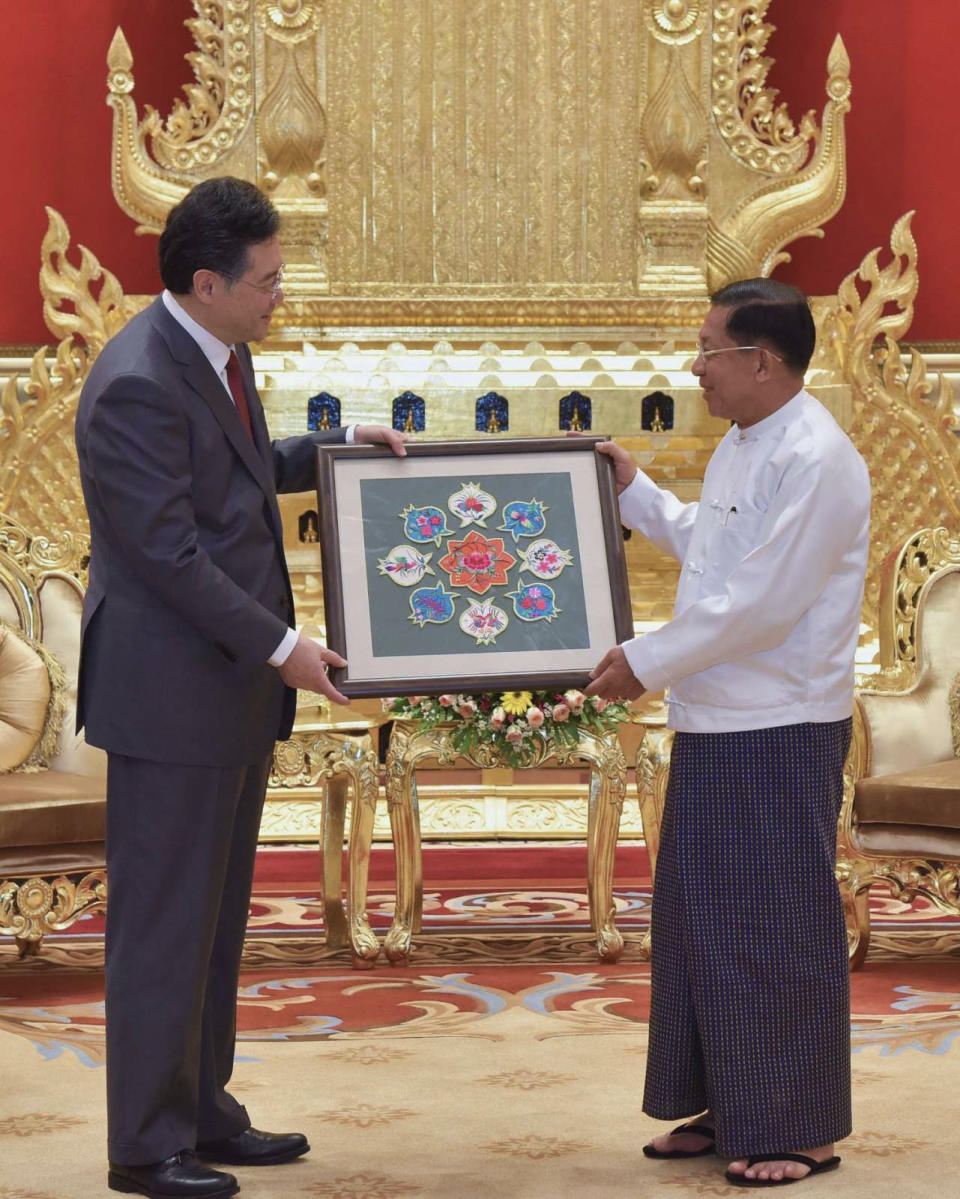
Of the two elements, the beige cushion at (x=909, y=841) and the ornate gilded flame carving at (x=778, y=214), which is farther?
the ornate gilded flame carving at (x=778, y=214)

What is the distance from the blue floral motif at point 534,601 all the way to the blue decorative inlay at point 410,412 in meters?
3.08

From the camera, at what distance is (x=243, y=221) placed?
9.11ft

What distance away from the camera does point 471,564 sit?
329cm

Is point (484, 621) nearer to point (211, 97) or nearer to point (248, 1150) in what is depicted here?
point (248, 1150)

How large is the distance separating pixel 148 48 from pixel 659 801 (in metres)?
3.77

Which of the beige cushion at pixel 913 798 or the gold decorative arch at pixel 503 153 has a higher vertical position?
the gold decorative arch at pixel 503 153

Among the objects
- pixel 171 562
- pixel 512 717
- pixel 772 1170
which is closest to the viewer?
pixel 171 562

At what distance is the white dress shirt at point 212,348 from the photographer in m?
2.83

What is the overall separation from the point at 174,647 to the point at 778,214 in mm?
4316

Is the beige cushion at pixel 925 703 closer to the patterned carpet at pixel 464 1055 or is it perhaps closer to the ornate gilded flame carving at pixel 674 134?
the patterned carpet at pixel 464 1055

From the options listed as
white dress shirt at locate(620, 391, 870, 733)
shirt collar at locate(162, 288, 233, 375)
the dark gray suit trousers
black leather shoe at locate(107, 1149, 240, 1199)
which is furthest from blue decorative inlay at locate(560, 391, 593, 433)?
black leather shoe at locate(107, 1149, 240, 1199)

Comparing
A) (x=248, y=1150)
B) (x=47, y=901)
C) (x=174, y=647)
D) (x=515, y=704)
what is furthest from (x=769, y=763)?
(x=47, y=901)

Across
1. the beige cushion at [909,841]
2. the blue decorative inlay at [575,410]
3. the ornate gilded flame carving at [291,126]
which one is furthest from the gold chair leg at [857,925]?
the ornate gilded flame carving at [291,126]

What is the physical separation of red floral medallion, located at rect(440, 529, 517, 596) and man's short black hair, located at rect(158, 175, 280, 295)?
0.72m
